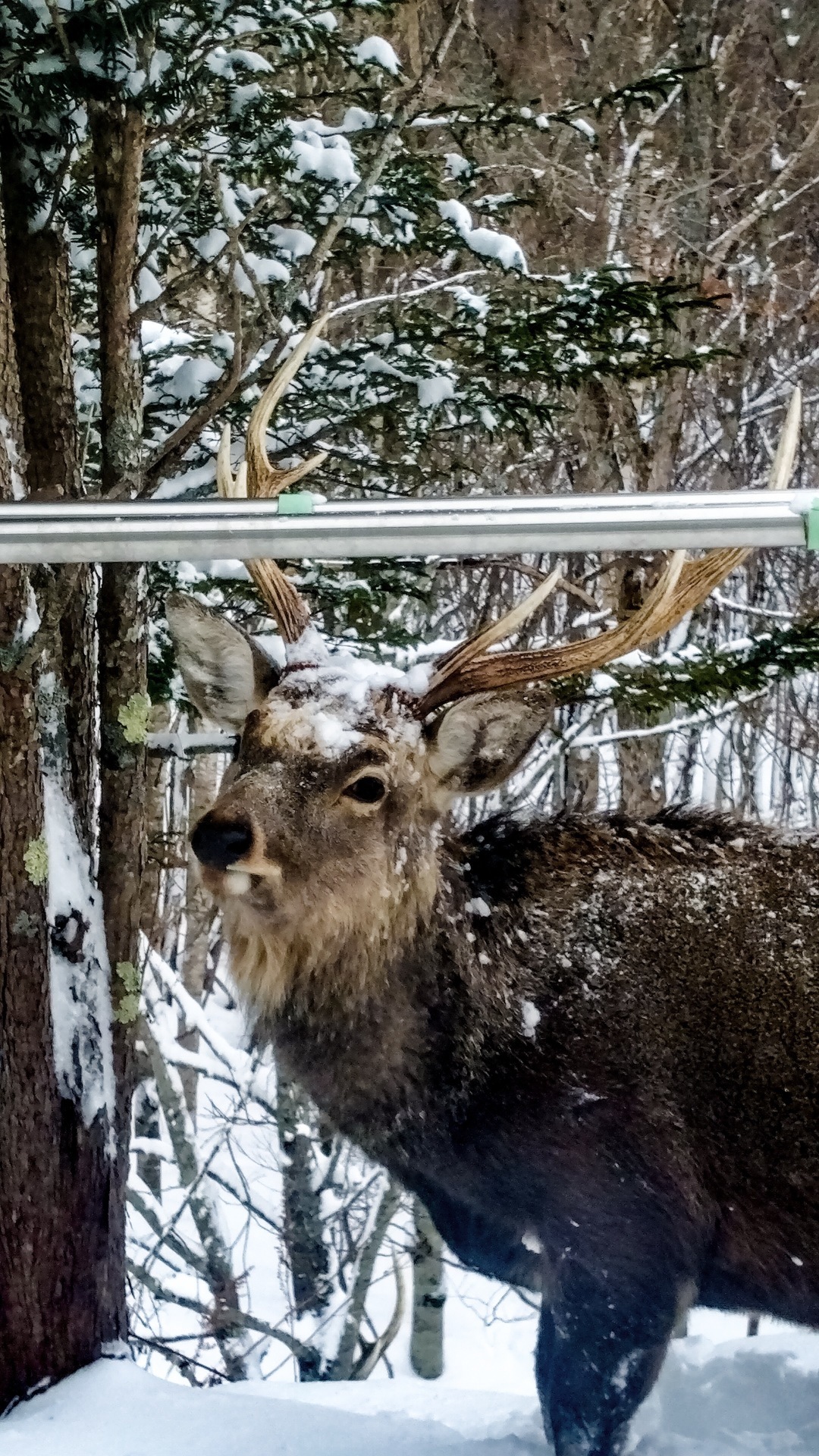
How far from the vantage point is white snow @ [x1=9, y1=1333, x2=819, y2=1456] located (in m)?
2.31

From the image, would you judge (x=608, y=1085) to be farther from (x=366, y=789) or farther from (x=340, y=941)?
(x=366, y=789)

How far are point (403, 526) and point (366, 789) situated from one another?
0.79m

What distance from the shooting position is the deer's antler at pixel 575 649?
2291 millimetres

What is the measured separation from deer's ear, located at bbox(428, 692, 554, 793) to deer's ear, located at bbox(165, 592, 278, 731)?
0.37 metres

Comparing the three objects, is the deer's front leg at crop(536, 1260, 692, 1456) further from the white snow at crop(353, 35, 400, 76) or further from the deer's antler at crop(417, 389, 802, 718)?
the white snow at crop(353, 35, 400, 76)

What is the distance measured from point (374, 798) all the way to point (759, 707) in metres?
5.81

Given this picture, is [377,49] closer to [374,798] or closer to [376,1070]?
[374,798]

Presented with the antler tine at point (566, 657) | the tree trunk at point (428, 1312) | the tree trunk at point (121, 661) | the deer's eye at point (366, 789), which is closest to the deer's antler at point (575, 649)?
the antler tine at point (566, 657)

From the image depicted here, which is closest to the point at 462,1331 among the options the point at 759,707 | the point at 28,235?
the point at 759,707

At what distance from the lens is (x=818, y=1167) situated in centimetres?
234

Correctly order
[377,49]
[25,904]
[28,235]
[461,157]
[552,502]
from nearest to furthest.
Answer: [552,502]
[25,904]
[28,235]
[377,49]
[461,157]

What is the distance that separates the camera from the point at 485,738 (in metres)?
2.32

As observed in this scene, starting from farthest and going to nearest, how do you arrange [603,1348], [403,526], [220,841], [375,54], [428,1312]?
1. [428,1312]
2. [375,54]
3. [603,1348]
4. [220,841]
5. [403,526]

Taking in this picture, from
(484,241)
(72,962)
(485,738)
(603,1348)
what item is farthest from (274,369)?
(603,1348)
